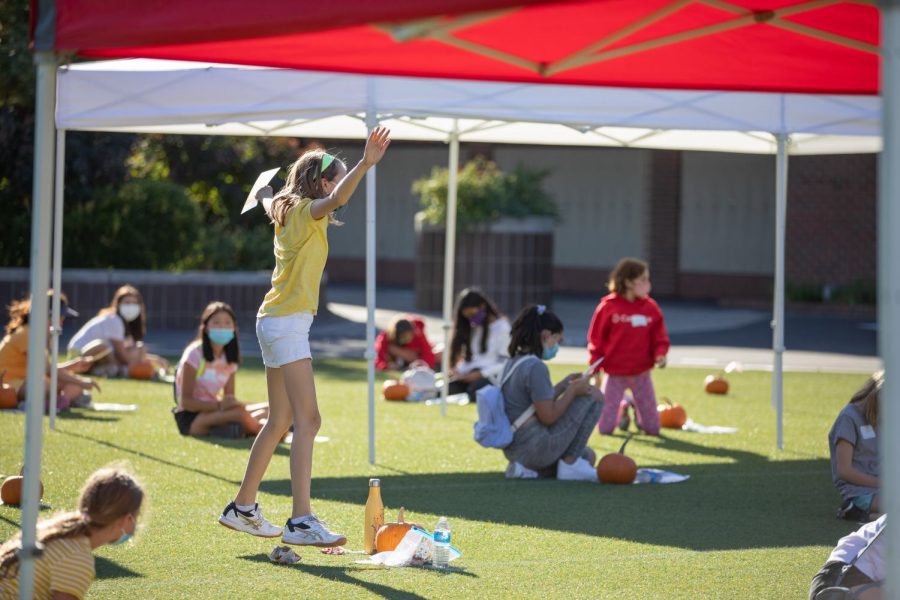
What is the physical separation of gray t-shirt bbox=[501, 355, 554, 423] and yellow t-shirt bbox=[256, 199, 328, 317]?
275cm

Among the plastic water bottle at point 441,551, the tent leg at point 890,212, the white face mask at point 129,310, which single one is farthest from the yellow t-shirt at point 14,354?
the tent leg at point 890,212

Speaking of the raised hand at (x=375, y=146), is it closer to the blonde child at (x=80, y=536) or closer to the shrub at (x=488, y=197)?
the blonde child at (x=80, y=536)

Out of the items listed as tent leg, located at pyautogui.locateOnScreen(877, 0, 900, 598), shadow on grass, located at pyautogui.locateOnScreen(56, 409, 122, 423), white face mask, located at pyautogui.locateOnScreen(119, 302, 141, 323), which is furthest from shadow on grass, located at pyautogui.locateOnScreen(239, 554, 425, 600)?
white face mask, located at pyautogui.locateOnScreen(119, 302, 141, 323)

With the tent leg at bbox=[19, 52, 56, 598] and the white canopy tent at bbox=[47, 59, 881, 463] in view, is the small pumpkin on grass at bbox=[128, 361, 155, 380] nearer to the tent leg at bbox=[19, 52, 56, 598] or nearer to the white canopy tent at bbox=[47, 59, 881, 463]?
the white canopy tent at bbox=[47, 59, 881, 463]

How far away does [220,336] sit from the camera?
33.6ft

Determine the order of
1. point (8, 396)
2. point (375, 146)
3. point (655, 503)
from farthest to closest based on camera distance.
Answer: point (8, 396) → point (655, 503) → point (375, 146)

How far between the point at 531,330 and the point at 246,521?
304 cm

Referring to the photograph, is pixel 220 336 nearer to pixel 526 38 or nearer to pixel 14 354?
pixel 14 354

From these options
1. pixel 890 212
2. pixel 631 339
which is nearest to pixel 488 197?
pixel 631 339

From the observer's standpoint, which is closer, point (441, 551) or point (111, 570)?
point (111, 570)

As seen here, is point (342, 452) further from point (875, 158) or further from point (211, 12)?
point (875, 158)

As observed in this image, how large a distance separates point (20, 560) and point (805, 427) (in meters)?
8.71

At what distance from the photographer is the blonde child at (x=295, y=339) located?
623 cm

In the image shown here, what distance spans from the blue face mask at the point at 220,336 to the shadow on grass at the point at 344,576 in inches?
155
